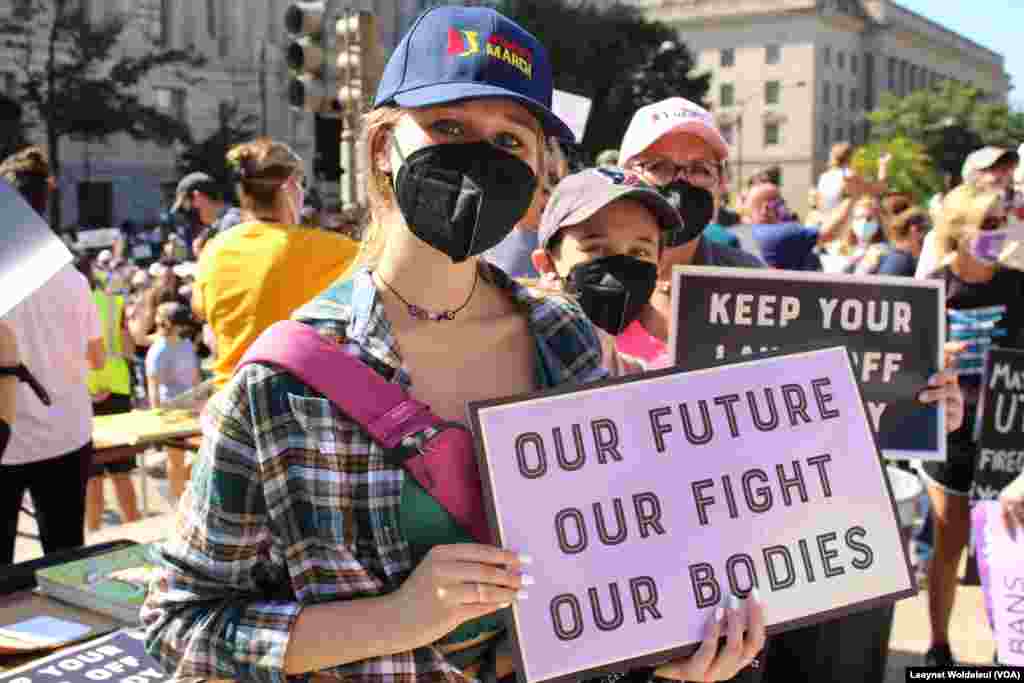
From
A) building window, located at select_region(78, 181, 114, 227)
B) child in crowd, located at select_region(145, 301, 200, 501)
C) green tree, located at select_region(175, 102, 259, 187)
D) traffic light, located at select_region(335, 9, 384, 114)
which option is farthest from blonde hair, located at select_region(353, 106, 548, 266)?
building window, located at select_region(78, 181, 114, 227)

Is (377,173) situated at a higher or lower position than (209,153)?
lower

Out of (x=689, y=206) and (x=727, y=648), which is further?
(x=689, y=206)

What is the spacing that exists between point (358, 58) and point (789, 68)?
8055 cm

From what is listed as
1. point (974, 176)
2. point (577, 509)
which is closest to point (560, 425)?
point (577, 509)

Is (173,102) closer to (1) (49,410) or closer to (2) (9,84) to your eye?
(2) (9,84)

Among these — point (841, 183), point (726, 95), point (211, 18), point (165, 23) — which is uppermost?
point (726, 95)

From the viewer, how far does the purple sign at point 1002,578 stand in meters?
3.12

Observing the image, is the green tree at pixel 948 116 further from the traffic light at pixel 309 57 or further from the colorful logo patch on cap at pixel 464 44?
the colorful logo patch on cap at pixel 464 44

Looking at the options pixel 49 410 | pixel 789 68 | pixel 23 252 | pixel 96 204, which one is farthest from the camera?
pixel 789 68

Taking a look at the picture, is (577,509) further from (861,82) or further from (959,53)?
(959,53)

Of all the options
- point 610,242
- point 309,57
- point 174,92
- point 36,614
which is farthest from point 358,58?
point 174,92

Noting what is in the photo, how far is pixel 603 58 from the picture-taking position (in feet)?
162


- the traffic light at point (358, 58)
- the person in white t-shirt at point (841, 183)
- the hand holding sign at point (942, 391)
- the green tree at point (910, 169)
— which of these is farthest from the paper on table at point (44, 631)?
the green tree at point (910, 169)

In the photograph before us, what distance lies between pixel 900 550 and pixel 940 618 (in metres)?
2.86
